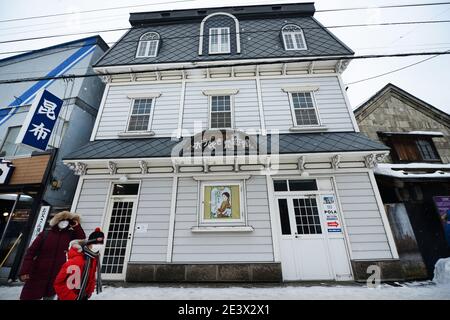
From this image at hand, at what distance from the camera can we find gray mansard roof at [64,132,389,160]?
6395 millimetres

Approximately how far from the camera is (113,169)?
7023mm

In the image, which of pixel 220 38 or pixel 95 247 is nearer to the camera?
pixel 95 247

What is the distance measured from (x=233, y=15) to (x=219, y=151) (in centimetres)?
802

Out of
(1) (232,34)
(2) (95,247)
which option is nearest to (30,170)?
(2) (95,247)

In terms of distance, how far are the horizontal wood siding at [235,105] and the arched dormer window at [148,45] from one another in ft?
8.42

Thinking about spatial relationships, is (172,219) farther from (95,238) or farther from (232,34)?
(232,34)

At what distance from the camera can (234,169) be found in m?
6.85

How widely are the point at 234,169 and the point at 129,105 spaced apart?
5525mm

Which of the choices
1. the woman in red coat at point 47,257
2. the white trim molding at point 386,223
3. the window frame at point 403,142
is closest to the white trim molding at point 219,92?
the white trim molding at point 386,223

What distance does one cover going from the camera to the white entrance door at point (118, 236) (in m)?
6.25

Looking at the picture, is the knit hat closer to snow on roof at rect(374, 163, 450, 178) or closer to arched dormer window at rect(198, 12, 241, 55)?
arched dormer window at rect(198, 12, 241, 55)
